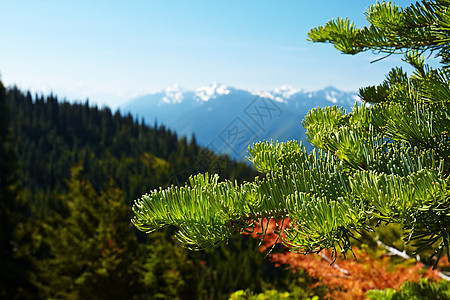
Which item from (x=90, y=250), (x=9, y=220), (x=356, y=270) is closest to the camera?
(x=356, y=270)

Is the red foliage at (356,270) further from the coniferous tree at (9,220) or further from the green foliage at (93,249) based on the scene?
the coniferous tree at (9,220)

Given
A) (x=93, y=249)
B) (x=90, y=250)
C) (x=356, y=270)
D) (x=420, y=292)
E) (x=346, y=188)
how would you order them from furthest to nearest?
(x=93, y=249)
(x=90, y=250)
(x=356, y=270)
(x=420, y=292)
(x=346, y=188)

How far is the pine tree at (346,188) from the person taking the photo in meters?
1.38

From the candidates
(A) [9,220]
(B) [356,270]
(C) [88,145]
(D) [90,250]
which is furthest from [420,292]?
(C) [88,145]

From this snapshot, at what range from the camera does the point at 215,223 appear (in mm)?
1614

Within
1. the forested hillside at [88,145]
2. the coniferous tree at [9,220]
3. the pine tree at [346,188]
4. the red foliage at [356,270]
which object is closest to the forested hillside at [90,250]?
the coniferous tree at [9,220]

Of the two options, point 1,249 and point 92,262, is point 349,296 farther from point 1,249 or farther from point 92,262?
point 1,249

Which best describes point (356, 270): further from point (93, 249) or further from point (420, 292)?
point (93, 249)

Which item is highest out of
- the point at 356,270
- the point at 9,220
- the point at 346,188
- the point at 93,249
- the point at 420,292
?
the point at 9,220

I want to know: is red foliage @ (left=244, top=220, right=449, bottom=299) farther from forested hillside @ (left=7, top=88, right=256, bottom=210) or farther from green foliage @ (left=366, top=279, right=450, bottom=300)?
forested hillside @ (left=7, top=88, right=256, bottom=210)

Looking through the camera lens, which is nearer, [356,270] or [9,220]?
[356,270]

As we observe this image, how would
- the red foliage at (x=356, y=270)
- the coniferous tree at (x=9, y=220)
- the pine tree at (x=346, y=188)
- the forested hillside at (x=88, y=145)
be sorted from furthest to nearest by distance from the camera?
the forested hillside at (x=88, y=145) → the coniferous tree at (x=9, y=220) → the red foliage at (x=356, y=270) → the pine tree at (x=346, y=188)

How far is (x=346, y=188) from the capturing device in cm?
166

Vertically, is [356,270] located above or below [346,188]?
below
